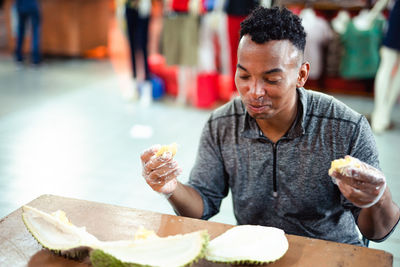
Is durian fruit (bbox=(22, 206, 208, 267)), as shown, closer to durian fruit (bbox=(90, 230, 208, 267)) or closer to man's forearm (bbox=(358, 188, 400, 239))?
durian fruit (bbox=(90, 230, 208, 267))

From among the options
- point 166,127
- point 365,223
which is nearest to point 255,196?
point 365,223

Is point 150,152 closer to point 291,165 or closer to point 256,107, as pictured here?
point 256,107

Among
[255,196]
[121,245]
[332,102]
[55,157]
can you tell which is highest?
[332,102]

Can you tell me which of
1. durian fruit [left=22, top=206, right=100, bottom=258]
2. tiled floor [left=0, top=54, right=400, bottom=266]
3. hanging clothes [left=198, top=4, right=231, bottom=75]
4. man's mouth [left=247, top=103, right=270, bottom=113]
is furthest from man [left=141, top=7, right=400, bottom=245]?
hanging clothes [left=198, top=4, right=231, bottom=75]

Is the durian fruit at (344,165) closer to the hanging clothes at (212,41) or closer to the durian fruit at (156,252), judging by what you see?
the durian fruit at (156,252)

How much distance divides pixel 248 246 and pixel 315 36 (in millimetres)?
4251

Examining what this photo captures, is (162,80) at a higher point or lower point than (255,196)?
lower

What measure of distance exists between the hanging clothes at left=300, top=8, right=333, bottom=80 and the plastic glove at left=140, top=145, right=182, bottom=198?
12.5 feet

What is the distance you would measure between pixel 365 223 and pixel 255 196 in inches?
14.2

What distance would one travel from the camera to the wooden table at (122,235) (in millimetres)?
1000

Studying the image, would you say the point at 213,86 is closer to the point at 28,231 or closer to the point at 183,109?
the point at 183,109

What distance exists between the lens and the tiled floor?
9.30 ft

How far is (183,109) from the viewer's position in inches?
188

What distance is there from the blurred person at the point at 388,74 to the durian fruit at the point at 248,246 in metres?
3.21
